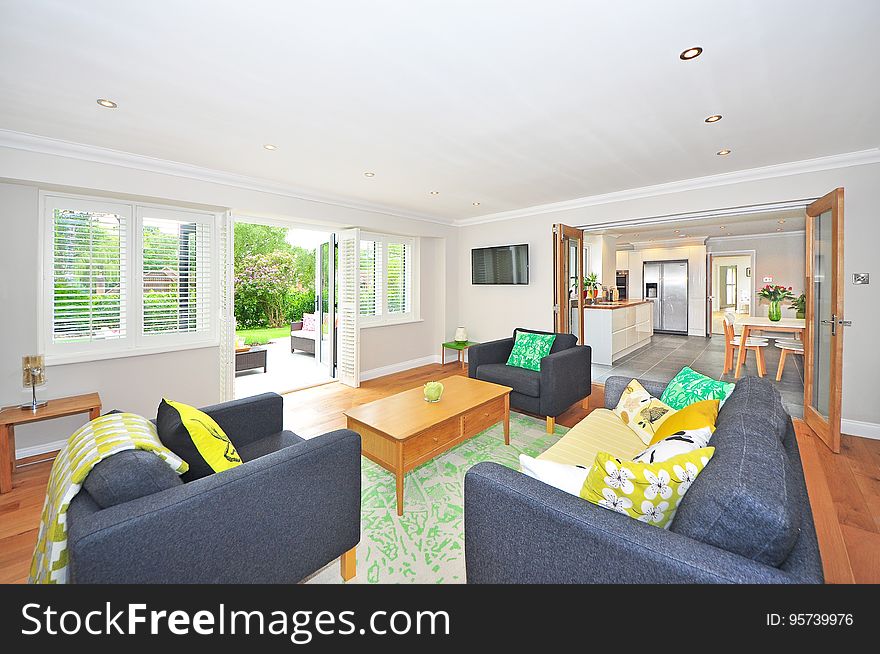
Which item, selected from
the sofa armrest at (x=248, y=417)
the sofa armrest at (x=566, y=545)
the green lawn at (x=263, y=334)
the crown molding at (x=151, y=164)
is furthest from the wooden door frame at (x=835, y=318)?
the green lawn at (x=263, y=334)

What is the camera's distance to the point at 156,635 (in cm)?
111

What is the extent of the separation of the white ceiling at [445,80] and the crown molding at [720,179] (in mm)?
192

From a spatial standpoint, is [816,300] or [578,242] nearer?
[816,300]

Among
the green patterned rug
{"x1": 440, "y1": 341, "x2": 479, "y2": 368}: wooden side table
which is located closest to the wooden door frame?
the green patterned rug

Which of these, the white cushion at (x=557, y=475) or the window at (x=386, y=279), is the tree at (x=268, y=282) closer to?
the window at (x=386, y=279)

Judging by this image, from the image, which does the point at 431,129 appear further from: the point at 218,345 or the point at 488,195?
the point at 218,345

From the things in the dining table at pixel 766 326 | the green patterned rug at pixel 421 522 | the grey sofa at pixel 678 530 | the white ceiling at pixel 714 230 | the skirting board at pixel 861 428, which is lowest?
the green patterned rug at pixel 421 522

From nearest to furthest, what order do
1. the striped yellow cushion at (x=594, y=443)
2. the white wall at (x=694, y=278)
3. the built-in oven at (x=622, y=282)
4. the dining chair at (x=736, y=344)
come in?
the striped yellow cushion at (x=594, y=443), the dining chair at (x=736, y=344), the white wall at (x=694, y=278), the built-in oven at (x=622, y=282)

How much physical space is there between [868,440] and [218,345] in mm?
6142

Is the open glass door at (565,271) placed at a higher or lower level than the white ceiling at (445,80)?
lower

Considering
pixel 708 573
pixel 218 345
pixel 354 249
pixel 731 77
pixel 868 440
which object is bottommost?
pixel 868 440

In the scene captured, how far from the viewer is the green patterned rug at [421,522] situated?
1910 millimetres

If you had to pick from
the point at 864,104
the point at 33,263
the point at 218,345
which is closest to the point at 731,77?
the point at 864,104

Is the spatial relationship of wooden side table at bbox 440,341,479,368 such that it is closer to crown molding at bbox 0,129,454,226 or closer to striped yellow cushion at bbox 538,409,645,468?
crown molding at bbox 0,129,454,226
